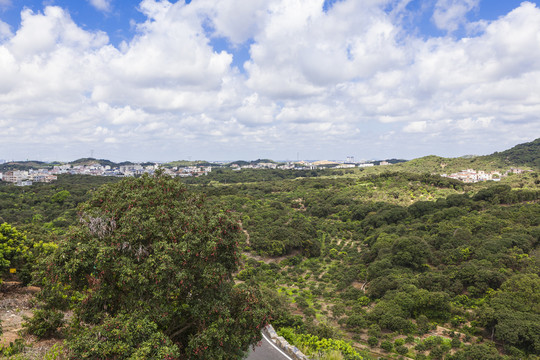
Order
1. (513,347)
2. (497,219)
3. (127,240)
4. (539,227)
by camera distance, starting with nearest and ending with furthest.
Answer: (127,240) → (513,347) → (539,227) → (497,219)

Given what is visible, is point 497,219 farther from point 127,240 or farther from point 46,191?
point 46,191

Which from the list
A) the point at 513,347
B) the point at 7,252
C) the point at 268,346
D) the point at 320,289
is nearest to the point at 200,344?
the point at 268,346

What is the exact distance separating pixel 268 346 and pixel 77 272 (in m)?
8.88

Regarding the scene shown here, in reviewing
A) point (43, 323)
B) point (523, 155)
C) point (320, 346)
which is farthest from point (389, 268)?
point (523, 155)

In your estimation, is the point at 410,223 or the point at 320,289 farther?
the point at 410,223

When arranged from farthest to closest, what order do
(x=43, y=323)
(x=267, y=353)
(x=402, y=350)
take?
1. (x=402, y=350)
2. (x=267, y=353)
3. (x=43, y=323)

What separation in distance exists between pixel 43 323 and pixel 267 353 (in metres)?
8.22

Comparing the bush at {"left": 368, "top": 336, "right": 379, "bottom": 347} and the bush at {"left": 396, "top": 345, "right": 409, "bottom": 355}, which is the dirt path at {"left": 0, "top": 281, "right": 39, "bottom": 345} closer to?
the bush at {"left": 368, "top": 336, "right": 379, "bottom": 347}

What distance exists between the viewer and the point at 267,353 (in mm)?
12422

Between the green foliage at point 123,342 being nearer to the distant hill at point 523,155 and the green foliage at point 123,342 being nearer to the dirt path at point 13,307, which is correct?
the dirt path at point 13,307

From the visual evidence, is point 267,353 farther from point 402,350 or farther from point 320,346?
point 402,350

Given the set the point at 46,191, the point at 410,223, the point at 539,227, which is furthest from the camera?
the point at 46,191

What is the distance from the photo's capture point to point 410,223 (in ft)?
138

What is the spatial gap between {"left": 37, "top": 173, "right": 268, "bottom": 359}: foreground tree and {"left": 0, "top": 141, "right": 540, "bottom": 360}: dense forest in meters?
0.94
